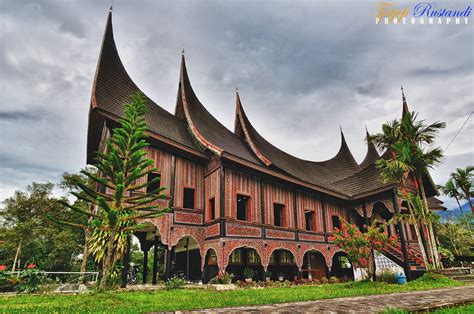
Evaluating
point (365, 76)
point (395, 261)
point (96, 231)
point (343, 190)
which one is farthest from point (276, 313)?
point (343, 190)

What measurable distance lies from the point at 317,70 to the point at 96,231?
1107 cm

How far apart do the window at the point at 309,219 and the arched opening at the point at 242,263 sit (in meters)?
4.02

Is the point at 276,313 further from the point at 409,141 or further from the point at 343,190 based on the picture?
the point at 343,190

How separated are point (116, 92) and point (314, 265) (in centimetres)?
1397

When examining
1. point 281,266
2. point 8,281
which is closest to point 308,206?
point 281,266

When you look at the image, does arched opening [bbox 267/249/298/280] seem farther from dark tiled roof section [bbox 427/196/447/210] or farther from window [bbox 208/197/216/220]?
dark tiled roof section [bbox 427/196/447/210]

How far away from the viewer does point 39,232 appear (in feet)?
66.8

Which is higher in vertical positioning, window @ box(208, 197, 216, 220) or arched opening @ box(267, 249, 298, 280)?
window @ box(208, 197, 216, 220)

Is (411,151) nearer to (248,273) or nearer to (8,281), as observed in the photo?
(248,273)

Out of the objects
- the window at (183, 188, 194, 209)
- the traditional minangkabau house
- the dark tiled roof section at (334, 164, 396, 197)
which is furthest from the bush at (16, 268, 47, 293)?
the dark tiled roof section at (334, 164, 396, 197)

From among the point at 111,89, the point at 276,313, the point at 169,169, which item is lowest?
the point at 276,313

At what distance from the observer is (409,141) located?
44.1 ft

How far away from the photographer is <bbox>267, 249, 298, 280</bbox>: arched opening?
553 inches

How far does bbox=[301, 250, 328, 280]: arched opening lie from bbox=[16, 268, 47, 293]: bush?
39.7ft
